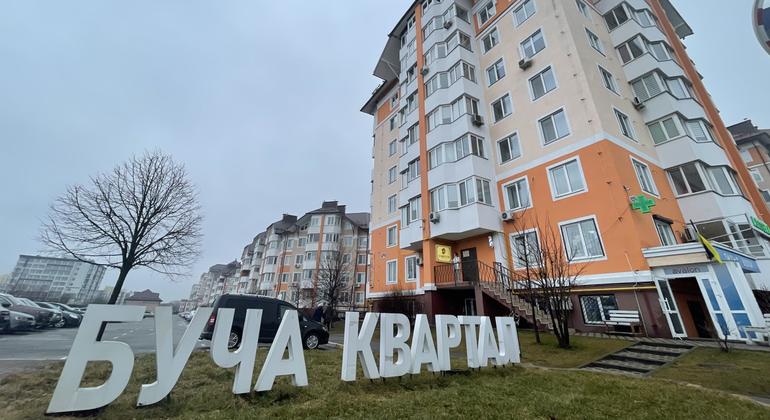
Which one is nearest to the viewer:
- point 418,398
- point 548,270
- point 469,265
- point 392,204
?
point 418,398

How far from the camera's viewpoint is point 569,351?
948 centimetres

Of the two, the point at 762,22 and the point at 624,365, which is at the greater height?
the point at 762,22

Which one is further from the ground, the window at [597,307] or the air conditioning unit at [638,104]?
the air conditioning unit at [638,104]

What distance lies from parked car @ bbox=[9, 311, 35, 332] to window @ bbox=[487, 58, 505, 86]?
29.9m

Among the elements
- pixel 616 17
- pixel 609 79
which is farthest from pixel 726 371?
pixel 616 17

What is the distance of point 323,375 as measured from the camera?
252 inches

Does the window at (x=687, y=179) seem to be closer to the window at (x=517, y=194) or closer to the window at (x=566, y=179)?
the window at (x=566, y=179)

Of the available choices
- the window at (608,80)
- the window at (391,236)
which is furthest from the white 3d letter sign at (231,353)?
the window at (391,236)

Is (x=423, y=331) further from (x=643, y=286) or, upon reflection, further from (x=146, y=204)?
(x=146, y=204)

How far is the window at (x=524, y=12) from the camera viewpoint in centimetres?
1980

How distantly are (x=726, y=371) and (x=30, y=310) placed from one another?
2986 centimetres

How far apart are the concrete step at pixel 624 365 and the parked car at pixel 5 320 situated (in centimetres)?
2409

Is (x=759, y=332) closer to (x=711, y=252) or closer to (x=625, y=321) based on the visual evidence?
(x=711, y=252)

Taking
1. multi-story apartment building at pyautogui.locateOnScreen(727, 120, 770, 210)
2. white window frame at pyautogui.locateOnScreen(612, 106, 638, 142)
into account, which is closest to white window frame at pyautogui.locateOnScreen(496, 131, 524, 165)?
white window frame at pyautogui.locateOnScreen(612, 106, 638, 142)
